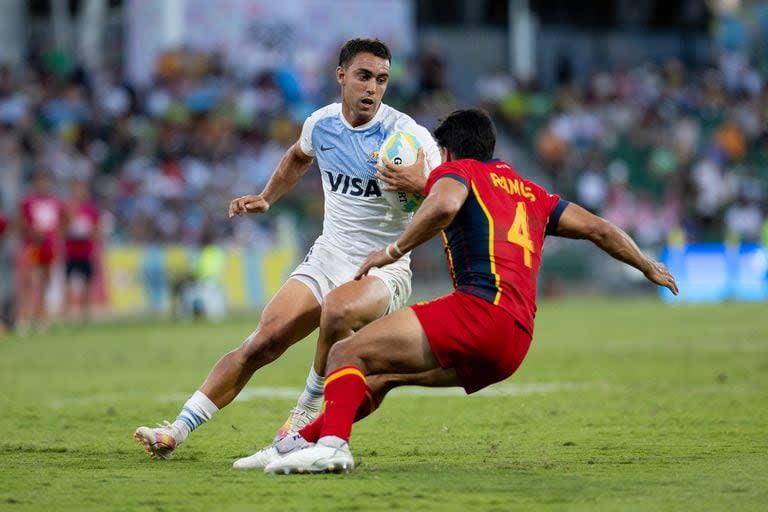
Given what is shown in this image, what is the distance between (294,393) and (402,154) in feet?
17.9

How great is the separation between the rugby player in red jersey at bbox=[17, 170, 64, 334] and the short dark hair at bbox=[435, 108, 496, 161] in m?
15.7

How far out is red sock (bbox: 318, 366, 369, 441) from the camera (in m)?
7.02

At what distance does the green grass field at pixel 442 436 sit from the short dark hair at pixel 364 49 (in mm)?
2382

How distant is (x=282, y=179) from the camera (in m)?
8.88

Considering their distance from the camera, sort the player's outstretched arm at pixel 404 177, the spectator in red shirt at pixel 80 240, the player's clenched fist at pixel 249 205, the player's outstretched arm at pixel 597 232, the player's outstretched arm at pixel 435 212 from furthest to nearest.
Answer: the spectator in red shirt at pixel 80 240 < the player's clenched fist at pixel 249 205 < the player's outstretched arm at pixel 404 177 < the player's outstretched arm at pixel 597 232 < the player's outstretched arm at pixel 435 212

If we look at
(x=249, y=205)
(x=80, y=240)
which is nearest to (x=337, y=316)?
(x=249, y=205)

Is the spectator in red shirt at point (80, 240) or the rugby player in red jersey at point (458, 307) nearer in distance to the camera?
the rugby player in red jersey at point (458, 307)

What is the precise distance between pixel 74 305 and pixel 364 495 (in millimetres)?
19259

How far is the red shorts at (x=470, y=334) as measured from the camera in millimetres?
6980

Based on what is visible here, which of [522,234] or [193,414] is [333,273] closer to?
[193,414]

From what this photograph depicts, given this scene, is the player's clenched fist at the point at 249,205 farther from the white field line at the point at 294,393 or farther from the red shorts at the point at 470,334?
the white field line at the point at 294,393

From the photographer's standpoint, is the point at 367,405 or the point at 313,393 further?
the point at 313,393

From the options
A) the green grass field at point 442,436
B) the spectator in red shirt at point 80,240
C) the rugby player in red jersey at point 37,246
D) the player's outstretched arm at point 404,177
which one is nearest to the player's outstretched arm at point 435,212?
the player's outstretched arm at point 404,177

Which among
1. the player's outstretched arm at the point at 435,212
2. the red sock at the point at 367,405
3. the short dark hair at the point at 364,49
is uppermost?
the short dark hair at the point at 364,49
